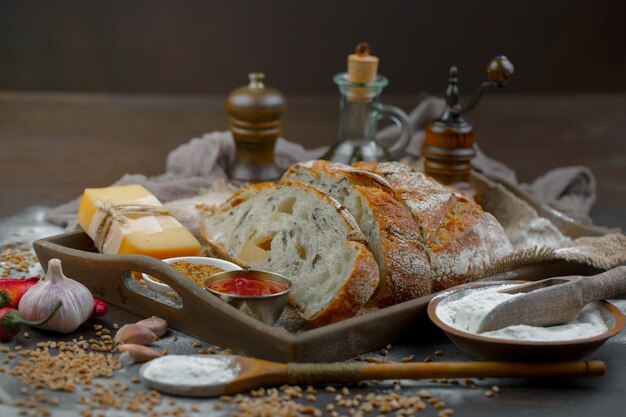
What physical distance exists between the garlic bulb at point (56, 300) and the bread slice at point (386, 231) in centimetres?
103

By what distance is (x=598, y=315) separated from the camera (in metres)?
3.46

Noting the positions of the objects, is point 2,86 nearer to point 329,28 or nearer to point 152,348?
point 329,28

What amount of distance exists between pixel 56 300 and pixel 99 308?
19cm

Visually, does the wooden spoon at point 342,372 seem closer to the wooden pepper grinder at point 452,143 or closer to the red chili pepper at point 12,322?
the red chili pepper at point 12,322

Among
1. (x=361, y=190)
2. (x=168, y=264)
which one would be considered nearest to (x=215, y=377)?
(x=168, y=264)

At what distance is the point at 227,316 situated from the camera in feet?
10.9

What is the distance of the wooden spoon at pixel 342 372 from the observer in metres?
3.07

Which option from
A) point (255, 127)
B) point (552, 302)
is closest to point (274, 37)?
point (255, 127)

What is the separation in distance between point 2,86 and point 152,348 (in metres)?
4.56

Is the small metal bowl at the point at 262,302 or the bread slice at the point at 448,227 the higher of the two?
the bread slice at the point at 448,227

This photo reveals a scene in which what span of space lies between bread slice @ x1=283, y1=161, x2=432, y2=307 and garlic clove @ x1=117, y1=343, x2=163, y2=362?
0.84 m

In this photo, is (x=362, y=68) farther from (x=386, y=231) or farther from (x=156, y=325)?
(x=156, y=325)

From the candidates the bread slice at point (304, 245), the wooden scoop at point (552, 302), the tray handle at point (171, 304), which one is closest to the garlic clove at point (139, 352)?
the tray handle at point (171, 304)

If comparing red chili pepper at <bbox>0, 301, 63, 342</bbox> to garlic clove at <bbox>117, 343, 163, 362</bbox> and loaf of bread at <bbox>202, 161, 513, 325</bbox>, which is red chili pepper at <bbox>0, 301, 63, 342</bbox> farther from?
loaf of bread at <bbox>202, 161, 513, 325</bbox>
